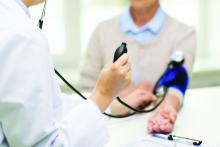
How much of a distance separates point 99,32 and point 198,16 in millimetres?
861

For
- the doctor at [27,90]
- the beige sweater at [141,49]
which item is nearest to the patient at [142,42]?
the beige sweater at [141,49]

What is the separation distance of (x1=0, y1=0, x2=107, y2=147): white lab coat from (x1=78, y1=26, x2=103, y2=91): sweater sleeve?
3.39 ft

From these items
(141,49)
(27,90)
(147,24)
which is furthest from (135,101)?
(27,90)

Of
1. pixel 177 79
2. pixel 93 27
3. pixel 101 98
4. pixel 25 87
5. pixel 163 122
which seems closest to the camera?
pixel 25 87

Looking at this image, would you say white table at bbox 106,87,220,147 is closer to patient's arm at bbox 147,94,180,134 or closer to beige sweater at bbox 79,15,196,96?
patient's arm at bbox 147,94,180,134

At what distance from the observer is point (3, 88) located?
28.6 inches

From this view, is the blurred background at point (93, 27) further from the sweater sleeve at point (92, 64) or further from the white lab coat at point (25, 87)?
the white lab coat at point (25, 87)

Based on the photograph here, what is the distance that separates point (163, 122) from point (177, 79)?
15.6 inches

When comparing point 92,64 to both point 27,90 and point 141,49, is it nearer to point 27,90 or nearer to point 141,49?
point 141,49

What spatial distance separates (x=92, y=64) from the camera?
74.1 inches

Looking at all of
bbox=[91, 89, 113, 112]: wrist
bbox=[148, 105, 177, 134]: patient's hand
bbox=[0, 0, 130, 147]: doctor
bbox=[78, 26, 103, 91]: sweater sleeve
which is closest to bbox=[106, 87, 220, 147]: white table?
bbox=[148, 105, 177, 134]: patient's hand

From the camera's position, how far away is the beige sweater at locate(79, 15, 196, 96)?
1.75 m

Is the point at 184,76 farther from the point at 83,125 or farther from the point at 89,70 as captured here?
the point at 83,125

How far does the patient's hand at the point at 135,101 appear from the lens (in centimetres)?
140
